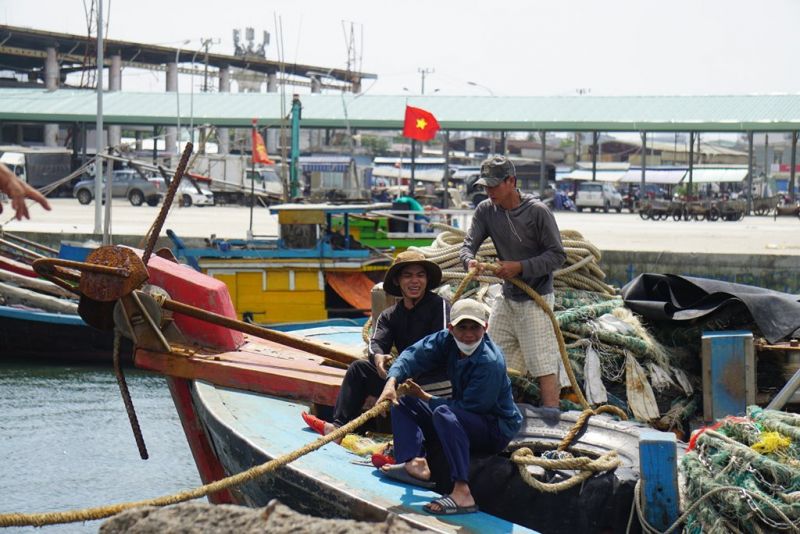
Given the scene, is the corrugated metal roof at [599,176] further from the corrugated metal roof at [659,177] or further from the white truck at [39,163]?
the white truck at [39,163]

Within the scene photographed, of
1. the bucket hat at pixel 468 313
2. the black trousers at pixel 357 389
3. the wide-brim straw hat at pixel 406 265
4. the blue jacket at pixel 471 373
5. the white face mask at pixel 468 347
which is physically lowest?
the black trousers at pixel 357 389

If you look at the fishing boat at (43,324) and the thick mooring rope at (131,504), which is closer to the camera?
the thick mooring rope at (131,504)

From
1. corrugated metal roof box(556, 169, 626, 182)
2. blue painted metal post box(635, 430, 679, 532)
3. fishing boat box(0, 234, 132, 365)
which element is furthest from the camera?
corrugated metal roof box(556, 169, 626, 182)

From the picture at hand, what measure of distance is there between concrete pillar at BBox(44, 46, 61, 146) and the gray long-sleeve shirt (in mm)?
50344

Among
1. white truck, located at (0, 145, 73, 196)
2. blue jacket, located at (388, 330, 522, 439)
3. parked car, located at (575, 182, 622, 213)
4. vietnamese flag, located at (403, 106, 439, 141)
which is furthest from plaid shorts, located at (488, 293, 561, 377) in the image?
white truck, located at (0, 145, 73, 196)

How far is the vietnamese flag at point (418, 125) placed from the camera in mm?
20953

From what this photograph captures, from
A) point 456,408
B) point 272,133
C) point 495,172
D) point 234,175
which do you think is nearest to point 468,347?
point 456,408

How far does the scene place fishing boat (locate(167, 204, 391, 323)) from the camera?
49.5 feet

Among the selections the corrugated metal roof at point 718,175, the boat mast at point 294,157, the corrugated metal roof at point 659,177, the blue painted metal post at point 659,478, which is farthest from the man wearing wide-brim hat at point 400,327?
the corrugated metal roof at point 659,177

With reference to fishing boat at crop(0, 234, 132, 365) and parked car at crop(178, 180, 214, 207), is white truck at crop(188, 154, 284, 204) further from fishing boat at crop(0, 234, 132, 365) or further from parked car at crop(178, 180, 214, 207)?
fishing boat at crop(0, 234, 132, 365)

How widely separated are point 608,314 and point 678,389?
631 mm

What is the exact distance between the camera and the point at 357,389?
612 centimetres

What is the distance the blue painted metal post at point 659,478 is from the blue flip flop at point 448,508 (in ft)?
2.49

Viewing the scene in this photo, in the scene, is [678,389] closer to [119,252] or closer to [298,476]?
[298,476]
